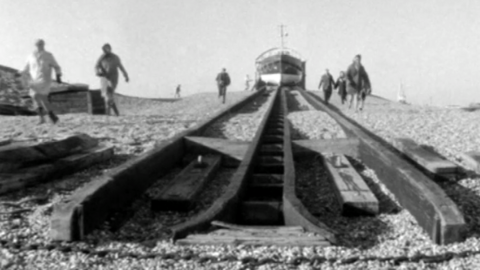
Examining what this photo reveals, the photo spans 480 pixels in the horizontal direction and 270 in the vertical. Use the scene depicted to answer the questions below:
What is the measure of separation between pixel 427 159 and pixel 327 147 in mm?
1538

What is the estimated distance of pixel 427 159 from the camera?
5402mm

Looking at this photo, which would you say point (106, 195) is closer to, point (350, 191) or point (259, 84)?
point (350, 191)

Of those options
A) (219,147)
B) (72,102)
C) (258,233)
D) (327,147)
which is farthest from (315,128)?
(72,102)

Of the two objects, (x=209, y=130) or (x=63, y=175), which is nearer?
(x=63, y=175)

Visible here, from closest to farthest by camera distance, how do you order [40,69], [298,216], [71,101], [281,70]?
[298,216]
[40,69]
[71,101]
[281,70]

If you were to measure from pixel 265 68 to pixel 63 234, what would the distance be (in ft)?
147

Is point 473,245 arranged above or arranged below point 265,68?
below

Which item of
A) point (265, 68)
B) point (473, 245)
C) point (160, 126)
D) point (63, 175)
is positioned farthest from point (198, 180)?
point (265, 68)

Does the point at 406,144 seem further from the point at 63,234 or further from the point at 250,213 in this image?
the point at 63,234

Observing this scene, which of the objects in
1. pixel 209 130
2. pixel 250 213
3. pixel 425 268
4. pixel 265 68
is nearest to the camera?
pixel 425 268

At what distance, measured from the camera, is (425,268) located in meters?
2.87

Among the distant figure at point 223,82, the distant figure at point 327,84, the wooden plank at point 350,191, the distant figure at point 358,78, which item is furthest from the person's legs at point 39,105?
the distant figure at point 223,82

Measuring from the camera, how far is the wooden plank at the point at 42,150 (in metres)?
4.91

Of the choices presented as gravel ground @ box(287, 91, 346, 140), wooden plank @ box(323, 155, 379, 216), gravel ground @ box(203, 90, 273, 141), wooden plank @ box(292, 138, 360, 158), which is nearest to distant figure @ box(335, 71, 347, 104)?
gravel ground @ box(287, 91, 346, 140)
